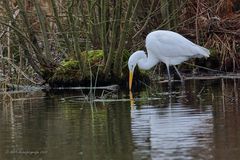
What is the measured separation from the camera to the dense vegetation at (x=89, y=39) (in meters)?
15.7

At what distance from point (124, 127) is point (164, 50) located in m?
7.52

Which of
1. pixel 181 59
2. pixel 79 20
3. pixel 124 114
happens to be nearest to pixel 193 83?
pixel 181 59

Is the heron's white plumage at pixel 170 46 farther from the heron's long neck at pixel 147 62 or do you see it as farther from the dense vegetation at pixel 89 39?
the dense vegetation at pixel 89 39

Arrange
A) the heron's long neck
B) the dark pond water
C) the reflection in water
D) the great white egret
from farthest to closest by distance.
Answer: the heron's long neck → the great white egret → the dark pond water → the reflection in water

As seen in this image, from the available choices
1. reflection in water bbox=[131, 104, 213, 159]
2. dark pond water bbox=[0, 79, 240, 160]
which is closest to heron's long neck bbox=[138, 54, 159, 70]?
dark pond water bbox=[0, 79, 240, 160]

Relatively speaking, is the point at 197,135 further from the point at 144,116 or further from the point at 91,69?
the point at 91,69

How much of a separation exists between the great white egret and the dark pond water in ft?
7.32

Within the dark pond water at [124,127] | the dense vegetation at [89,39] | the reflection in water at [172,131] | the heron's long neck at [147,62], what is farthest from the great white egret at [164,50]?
the reflection in water at [172,131]

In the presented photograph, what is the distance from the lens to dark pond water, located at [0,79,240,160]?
280 inches

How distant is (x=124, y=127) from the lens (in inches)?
354

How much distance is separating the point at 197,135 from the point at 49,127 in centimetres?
228

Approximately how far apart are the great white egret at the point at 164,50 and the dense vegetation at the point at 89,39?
398mm

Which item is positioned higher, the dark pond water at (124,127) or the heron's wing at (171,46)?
the heron's wing at (171,46)

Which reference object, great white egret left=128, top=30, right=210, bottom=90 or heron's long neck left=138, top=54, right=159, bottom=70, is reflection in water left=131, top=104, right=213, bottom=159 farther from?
heron's long neck left=138, top=54, right=159, bottom=70
